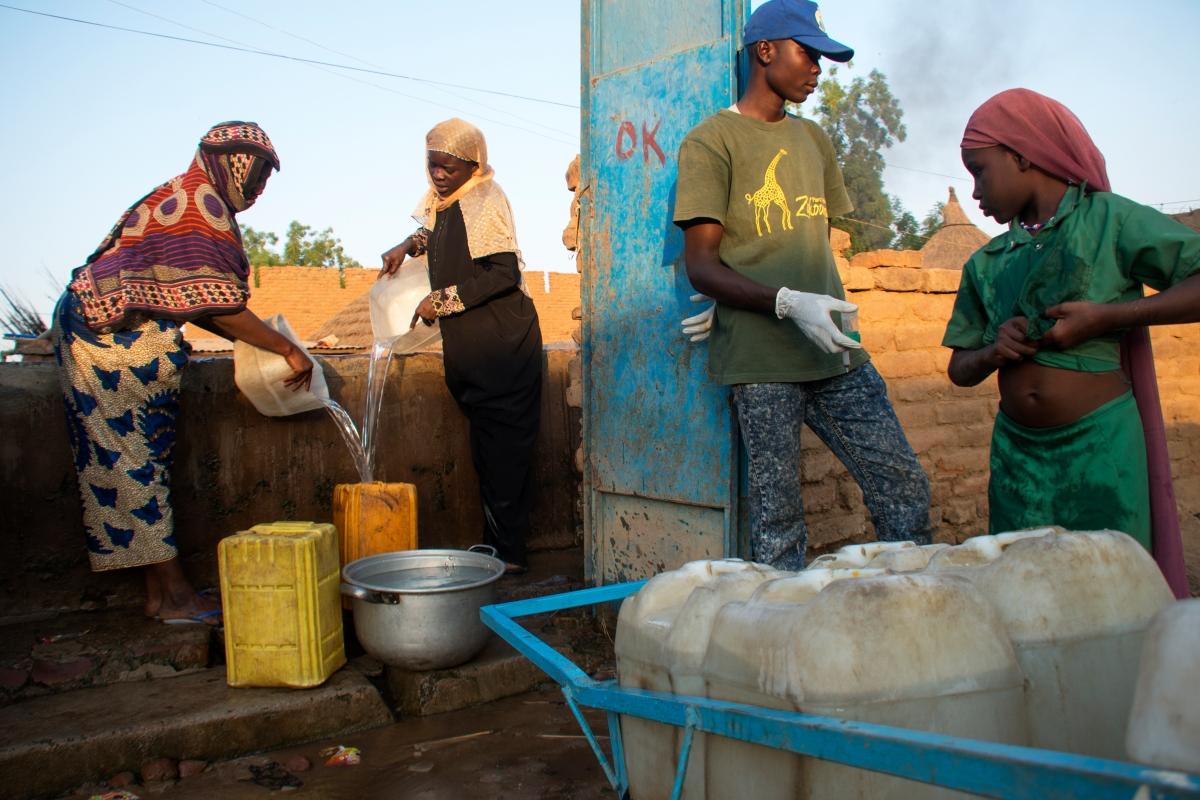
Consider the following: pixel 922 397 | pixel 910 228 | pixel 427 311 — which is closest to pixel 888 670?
pixel 427 311

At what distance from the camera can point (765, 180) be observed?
2.70m

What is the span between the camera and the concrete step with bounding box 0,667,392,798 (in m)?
2.56

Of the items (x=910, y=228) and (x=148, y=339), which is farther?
(x=910, y=228)

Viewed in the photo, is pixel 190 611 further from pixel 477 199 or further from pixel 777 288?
pixel 777 288

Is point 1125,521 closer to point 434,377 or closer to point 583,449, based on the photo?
point 583,449

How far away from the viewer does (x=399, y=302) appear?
442cm

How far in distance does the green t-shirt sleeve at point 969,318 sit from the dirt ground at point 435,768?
154 centimetres

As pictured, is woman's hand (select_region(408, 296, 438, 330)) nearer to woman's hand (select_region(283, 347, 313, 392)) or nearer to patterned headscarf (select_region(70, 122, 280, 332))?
woman's hand (select_region(283, 347, 313, 392))

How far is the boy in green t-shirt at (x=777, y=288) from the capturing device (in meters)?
2.61

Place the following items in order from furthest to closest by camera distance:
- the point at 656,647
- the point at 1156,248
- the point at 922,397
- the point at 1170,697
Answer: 1. the point at 922,397
2. the point at 1156,248
3. the point at 656,647
4. the point at 1170,697

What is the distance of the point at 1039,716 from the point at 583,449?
2.72m

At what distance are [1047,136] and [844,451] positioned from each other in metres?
1.02

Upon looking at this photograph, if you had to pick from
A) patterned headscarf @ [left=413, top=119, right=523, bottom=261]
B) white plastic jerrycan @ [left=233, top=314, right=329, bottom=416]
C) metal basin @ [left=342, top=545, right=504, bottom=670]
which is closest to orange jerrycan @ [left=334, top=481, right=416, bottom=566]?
metal basin @ [left=342, top=545, right=504, bottom=670]

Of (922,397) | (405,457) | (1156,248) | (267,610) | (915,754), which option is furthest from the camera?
(922,397)
